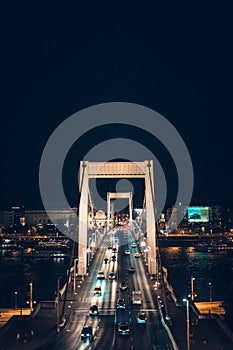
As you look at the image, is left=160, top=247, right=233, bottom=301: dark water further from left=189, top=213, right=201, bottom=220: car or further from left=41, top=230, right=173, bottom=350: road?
left=189, top=213, right=201, bottom=220: car

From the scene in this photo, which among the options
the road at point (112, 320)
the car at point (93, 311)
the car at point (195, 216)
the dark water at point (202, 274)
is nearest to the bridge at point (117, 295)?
the road at point (112, 320)

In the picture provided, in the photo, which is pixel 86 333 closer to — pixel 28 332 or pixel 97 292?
pixel 28 332

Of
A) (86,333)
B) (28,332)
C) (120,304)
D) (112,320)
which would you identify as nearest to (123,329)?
(86,333)

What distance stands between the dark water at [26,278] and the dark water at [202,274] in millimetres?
3651

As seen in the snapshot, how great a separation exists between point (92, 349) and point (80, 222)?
7792 mm

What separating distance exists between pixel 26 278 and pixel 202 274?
6044mm

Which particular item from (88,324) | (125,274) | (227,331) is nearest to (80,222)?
(125,274)

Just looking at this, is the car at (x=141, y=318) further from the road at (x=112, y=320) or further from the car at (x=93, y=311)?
the car at (x=93, y=311)

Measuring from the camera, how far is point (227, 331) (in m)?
7.44

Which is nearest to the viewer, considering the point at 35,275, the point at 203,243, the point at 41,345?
the point at 41,345

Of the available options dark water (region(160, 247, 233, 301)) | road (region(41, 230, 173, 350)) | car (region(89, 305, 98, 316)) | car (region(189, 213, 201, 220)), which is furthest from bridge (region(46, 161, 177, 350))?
car (region(189, 213, 201, 220))

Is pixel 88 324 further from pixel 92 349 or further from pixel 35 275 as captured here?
pixel 35 275

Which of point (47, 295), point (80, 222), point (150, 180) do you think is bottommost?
point (47, 295)

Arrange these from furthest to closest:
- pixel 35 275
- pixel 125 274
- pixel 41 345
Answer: pixel 35 275 → pixel 125 274 → pixel 41 345
